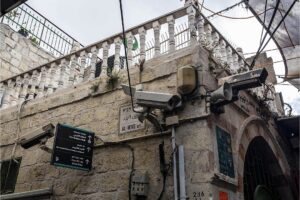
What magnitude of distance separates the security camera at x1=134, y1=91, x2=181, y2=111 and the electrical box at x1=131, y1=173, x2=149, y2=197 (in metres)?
0.86

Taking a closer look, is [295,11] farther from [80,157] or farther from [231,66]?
[80,157]

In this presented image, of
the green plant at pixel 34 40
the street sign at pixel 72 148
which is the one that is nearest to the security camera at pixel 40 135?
the street sign at pixel 72 148

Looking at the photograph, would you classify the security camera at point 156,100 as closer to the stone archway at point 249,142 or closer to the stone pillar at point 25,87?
the stone archway at point 249,142

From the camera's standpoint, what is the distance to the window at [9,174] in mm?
5336

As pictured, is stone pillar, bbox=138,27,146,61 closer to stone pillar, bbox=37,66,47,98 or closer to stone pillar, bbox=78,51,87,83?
stone pillar, bbox=78,51,87,83

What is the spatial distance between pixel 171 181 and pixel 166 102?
92cm

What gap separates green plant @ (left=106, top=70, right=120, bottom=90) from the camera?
4926 millimetres

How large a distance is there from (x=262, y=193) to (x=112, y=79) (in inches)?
119

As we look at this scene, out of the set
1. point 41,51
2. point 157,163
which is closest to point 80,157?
point 157,163

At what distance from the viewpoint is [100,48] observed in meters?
5.56

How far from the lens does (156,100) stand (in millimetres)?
3838

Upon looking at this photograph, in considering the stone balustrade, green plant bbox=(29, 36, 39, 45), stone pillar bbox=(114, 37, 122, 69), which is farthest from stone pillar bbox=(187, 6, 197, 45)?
green plant bbox=(29, 36, 39, 45)

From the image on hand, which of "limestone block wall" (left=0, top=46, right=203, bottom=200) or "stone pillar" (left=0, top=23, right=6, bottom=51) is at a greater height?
"stone pillar" (left=0, top=23, right=6, bottom=51)

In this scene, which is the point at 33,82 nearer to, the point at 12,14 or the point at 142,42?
the point at 142,42
